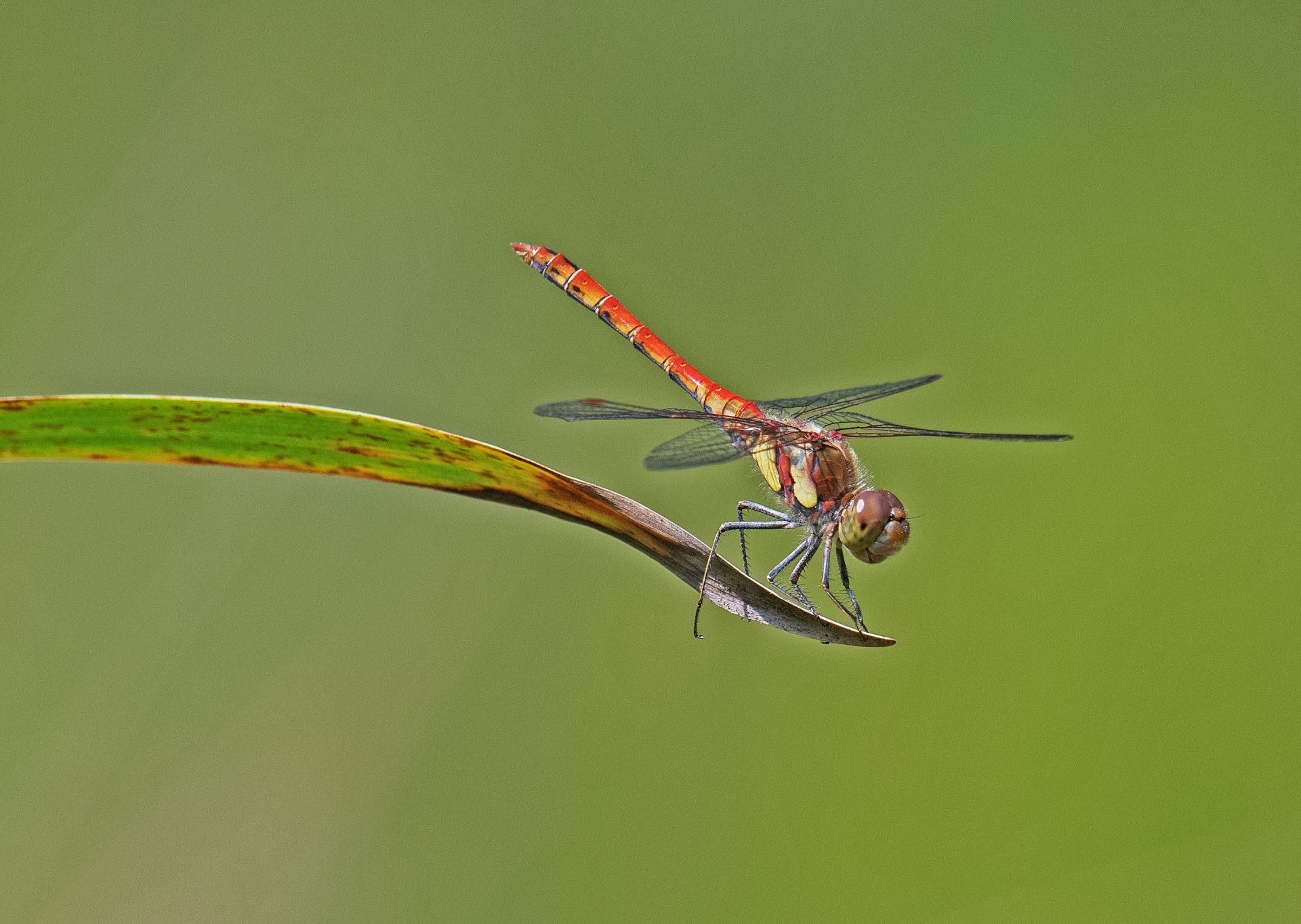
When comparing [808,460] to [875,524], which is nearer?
[875,524]


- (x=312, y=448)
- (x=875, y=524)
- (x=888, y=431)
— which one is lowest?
(x=312, y=448)

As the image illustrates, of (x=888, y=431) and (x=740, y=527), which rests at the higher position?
(x=888, y=431)

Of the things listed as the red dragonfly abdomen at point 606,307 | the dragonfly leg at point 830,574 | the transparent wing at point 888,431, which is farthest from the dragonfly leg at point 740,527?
the red dragonfly abdomen at point 606,307

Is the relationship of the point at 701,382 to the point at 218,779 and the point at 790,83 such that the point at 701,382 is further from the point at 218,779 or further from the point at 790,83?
the point at 790,83

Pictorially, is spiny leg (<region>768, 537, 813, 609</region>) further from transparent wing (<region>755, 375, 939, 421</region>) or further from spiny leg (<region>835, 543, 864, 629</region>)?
transparent wing (<region>755, 375, 939, 421</region>)

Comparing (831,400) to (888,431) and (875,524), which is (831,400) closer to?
(888,431)

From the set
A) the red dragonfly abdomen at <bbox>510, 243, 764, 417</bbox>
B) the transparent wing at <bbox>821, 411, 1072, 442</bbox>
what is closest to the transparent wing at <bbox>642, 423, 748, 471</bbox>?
the transparent wing at <bbox>821, 411, 1072, 442</bbox>

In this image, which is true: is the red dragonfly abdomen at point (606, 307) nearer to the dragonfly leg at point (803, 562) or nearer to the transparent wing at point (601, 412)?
the dragonfly leg at point (803, 562)

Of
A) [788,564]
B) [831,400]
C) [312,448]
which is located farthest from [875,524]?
[312,448]
